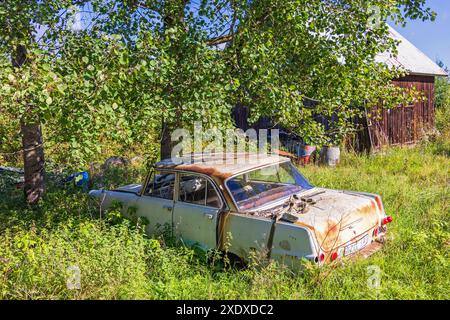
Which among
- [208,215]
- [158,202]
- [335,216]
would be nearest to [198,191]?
[208,215]

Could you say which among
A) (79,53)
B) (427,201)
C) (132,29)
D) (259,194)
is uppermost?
(132,29)

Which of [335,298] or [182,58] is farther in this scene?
[182,58]

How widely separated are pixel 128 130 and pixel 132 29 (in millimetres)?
2243

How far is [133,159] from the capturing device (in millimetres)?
11766

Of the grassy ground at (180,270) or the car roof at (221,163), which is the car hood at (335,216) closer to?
the grassy ground at (180,270)

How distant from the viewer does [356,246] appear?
13.8 ft

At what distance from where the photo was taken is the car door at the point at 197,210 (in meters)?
4.60

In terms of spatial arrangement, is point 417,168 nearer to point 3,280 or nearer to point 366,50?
point 366,50

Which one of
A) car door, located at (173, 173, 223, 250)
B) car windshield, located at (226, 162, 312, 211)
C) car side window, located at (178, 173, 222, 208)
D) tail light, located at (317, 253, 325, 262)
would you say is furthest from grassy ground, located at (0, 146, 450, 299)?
car windshield, located at (226, 162, 312, 211)

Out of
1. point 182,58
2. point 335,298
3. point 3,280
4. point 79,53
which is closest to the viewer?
point 335,298

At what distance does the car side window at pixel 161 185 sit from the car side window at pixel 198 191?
0.65ft

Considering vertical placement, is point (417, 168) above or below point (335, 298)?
above

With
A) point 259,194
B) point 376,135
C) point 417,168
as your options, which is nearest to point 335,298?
point 259,194

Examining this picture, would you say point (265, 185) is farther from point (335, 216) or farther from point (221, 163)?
point (335, 216)
